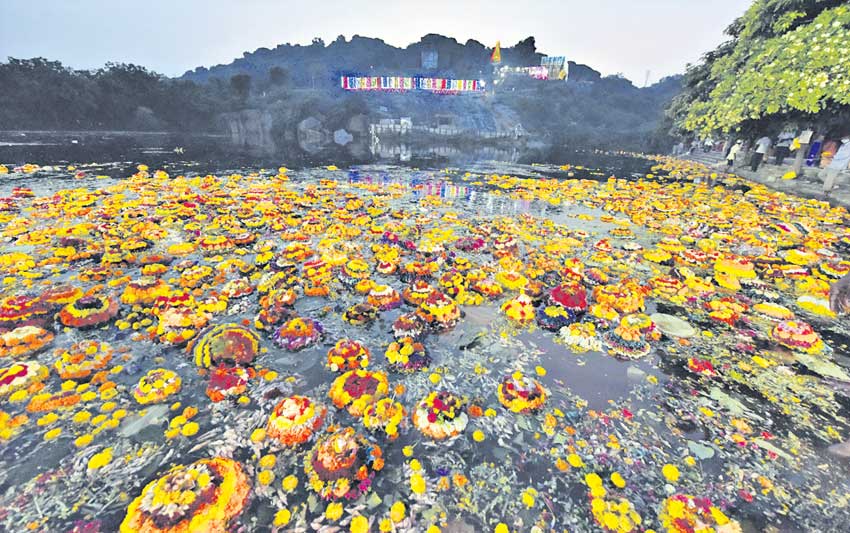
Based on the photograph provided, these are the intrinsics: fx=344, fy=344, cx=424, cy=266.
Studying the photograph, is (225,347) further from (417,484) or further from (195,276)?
(417,484)

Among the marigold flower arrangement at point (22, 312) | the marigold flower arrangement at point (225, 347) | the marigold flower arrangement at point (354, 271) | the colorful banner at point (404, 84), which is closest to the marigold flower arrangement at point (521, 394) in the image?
the marigold flower arrangement at point (225, 347)

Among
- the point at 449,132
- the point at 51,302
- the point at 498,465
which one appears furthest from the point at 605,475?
the point at 449,132

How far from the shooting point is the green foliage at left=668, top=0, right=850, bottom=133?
39.2 feet

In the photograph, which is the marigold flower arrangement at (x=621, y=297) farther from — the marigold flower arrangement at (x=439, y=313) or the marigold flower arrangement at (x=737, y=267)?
the marigold flower arrangement at (x=439, y=313)

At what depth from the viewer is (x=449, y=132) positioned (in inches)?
3691

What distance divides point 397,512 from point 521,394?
2016 mm

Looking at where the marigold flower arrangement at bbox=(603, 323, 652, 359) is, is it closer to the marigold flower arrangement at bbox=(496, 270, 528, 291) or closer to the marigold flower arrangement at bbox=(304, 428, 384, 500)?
the marigold flower arrangement at bbox=(496, 270, 528, 291)

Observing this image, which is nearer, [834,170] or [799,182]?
[834,170]

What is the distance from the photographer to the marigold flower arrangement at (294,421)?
367cm

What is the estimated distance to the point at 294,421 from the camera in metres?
3.74

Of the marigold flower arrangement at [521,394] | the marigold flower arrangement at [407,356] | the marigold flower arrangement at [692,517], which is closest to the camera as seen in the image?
the marigold flower arrangement at [692,517]

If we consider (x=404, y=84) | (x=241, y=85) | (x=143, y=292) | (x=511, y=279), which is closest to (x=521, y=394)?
(x=511, y=279)

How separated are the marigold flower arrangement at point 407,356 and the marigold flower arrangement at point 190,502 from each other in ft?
7.32

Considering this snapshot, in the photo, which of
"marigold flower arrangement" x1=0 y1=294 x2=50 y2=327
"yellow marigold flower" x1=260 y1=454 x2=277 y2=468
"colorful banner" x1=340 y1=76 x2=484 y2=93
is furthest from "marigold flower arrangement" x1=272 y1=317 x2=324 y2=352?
"colorful banner" x1=340 y1=76 x2=484 y2=93
